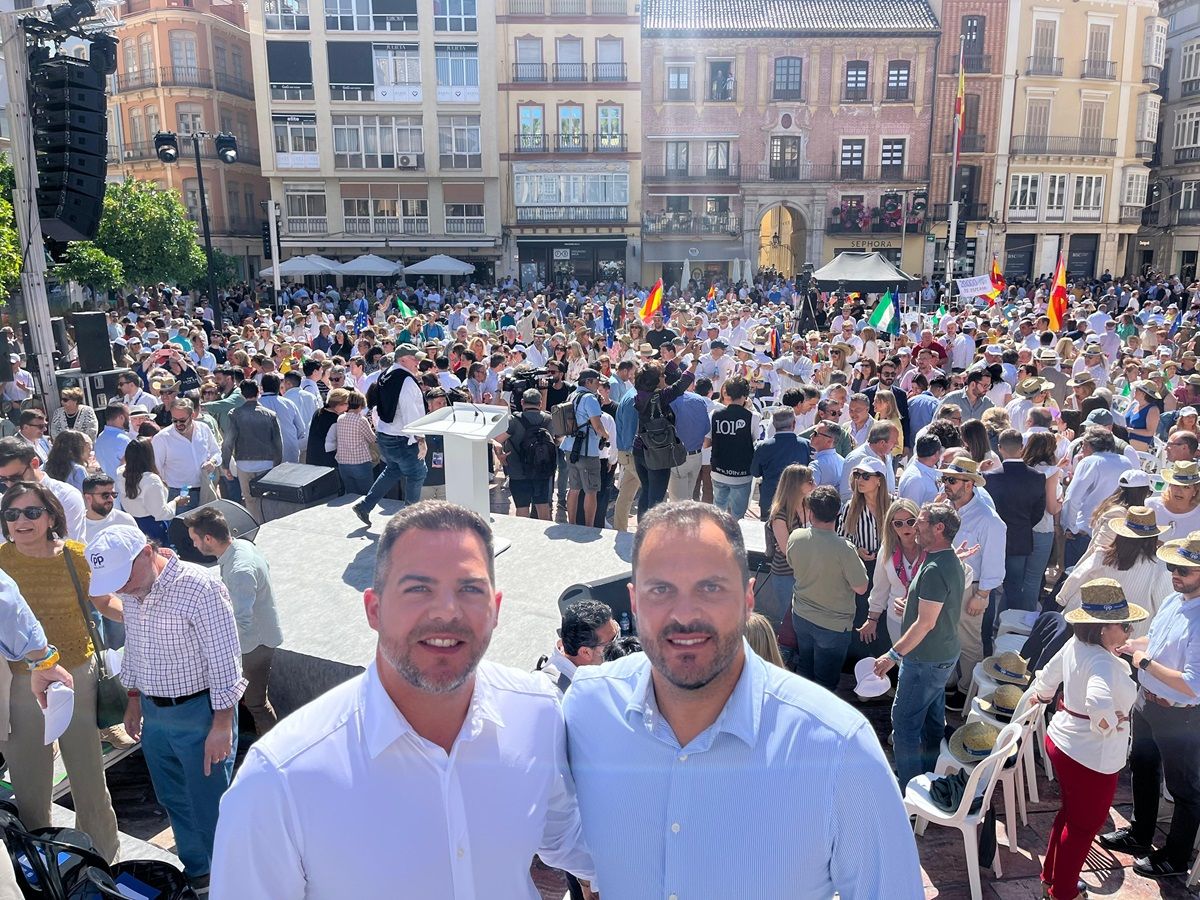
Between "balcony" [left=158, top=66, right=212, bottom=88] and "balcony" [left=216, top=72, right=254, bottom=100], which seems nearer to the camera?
"balcony" [left=158, top=66, right=212, bottom=88]

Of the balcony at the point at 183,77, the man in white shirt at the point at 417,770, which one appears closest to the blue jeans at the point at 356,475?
the man in white shirt at the point at 417,770

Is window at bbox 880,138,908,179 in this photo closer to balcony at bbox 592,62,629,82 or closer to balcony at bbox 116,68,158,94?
balcony at bbox 592,62,629,82

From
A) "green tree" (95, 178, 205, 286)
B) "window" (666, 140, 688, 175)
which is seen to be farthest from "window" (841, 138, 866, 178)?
"green tree" (95, 178, 205, 286)

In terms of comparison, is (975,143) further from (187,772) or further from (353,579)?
(187,772)

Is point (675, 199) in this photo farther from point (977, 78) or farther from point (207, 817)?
point (207, 817)

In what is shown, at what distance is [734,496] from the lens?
7.98m

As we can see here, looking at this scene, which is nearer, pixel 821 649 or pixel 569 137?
pixel 821 649

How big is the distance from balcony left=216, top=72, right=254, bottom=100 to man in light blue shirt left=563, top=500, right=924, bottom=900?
1655 inches

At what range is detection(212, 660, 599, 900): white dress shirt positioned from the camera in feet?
5.87

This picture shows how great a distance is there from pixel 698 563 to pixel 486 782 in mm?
636

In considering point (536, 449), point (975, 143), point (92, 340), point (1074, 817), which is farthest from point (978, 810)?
point (975, 143)

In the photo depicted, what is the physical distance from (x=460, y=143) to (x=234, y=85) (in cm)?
1069

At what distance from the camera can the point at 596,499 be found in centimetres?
898

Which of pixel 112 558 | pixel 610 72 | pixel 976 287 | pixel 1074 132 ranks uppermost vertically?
pixel 610 72
